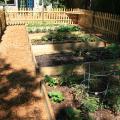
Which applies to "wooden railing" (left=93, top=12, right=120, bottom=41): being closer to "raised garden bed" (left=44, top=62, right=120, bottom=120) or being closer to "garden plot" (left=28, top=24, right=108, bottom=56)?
"garden plot" (left=28, top=24, right=108, bottom=56)

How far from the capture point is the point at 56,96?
5922mm

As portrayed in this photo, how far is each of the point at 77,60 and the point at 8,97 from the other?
3220 mm

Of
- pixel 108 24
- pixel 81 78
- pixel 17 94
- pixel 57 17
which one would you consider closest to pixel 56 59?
pixel 81 78

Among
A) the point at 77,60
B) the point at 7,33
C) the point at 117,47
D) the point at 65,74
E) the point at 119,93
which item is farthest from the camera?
the point at 7,33

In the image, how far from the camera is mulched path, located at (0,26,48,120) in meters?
5.70

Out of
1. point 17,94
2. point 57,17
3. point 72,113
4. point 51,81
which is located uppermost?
point 57,17

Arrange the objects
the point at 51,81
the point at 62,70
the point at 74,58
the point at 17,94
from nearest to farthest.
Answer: the point at 17,94, the point at 51,81, the point at 62,70, the point at 74,58

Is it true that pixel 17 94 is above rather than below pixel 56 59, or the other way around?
below

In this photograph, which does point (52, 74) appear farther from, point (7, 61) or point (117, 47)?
point (117, 47)

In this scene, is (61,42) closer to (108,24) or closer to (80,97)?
(108,24)

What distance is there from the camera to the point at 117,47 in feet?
32.3

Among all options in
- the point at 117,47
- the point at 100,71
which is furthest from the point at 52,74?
the point at 117,47

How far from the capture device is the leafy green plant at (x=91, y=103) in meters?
5.36

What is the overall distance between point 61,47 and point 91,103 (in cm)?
527
